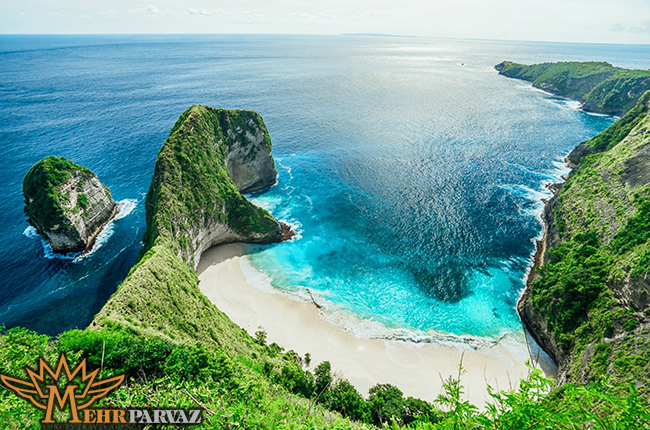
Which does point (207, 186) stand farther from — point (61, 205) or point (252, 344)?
point (252, 344)

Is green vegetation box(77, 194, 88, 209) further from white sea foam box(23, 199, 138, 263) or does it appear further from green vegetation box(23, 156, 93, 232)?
white sea foam box(23, 199, 138, 263)

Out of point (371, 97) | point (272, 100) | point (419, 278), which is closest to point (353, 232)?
point (419, 278)

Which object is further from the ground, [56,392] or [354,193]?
[56,392]

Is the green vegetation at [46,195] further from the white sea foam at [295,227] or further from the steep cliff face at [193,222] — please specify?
the white sea foam at [295,227]

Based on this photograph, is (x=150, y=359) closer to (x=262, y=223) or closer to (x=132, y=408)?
(x=132, y=408)

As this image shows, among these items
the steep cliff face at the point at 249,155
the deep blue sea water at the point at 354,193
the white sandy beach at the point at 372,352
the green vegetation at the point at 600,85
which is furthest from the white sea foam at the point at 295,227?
the green vegetation at the point at 600,85

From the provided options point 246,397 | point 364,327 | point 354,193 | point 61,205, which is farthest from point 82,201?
point 354,193
